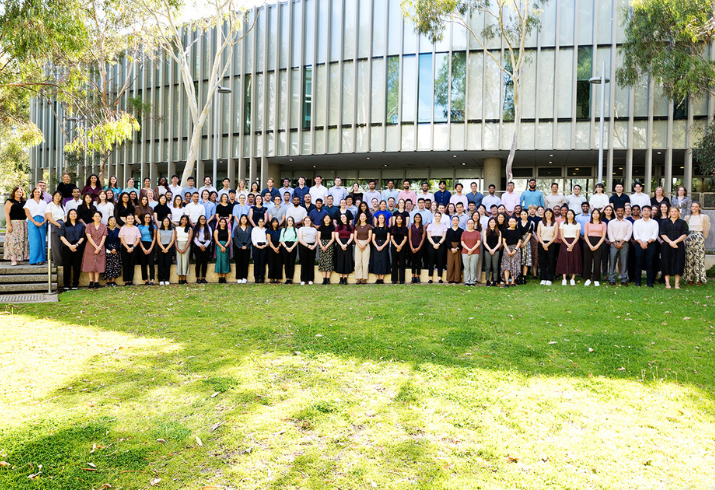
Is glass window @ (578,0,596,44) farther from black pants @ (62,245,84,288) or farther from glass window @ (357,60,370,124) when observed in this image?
black pants @ (62,245,84,288)

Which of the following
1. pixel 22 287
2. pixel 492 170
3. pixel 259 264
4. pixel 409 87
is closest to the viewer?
pixel 22 287

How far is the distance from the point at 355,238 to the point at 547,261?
4.88 m

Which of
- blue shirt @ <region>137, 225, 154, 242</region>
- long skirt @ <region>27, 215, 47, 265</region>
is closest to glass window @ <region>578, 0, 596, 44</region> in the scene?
blue shirt @ <region>137, 225, 154, 242</region>

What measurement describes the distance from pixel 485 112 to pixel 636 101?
6706 millimetres

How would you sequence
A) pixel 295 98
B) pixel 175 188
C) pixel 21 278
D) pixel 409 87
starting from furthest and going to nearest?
pixel 295 98 < pixel 409 87 < pixel 175 188 < pixel 21 278

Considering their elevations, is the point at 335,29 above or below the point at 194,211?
above

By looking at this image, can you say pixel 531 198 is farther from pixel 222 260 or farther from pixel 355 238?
pixel 222 260

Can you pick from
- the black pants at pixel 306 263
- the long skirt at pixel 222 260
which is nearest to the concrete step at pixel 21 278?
the long skirt at pixel 222 260

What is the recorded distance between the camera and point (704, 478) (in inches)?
132

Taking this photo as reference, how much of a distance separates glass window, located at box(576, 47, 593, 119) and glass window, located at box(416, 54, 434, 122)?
6.84 metres

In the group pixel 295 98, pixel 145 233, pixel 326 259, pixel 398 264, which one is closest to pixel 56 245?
pixel 145 233

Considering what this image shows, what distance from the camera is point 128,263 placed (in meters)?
12.3

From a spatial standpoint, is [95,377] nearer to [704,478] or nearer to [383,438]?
[383,438]

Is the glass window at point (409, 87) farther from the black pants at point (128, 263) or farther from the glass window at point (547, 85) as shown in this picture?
the black pants at point (128, 263)
